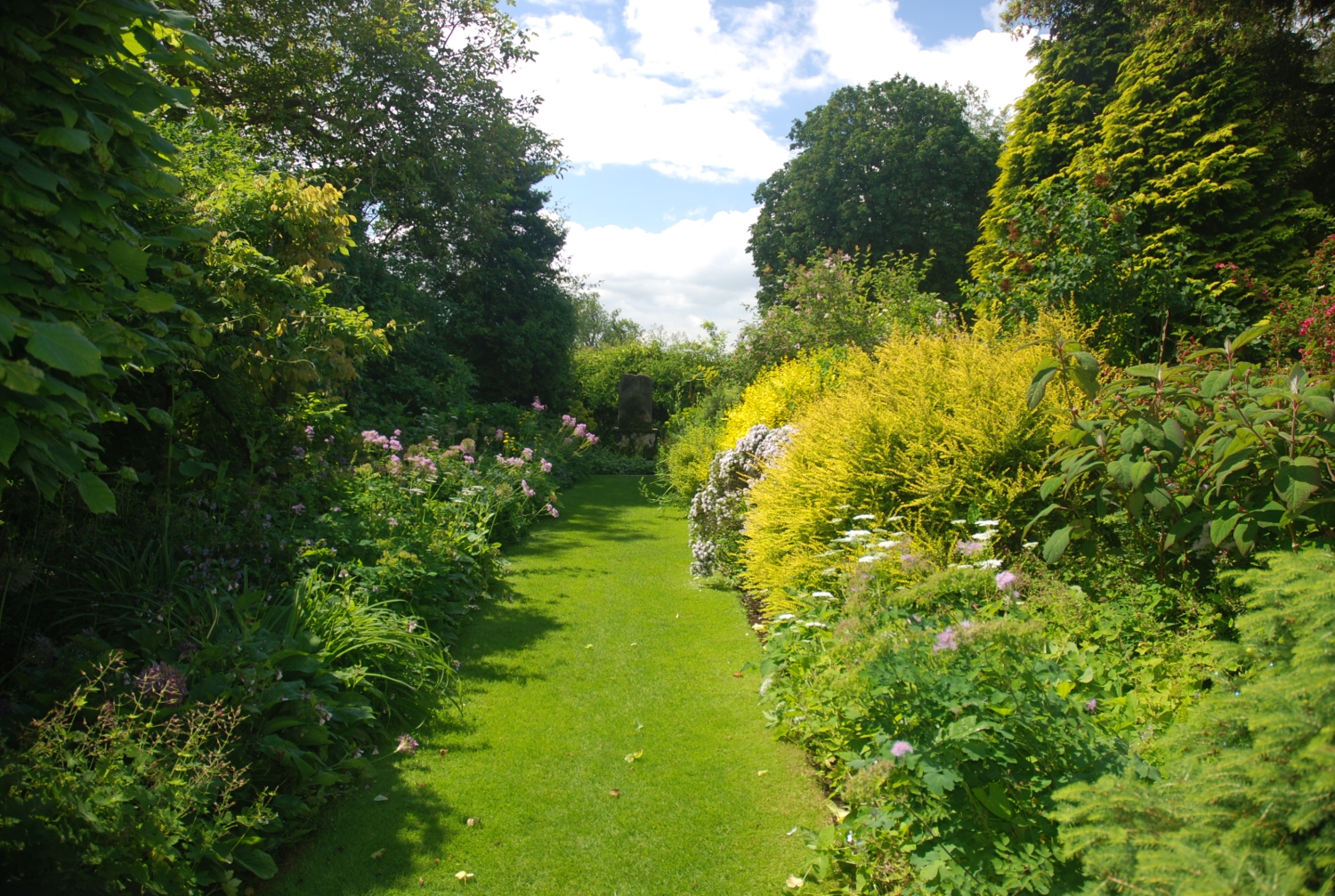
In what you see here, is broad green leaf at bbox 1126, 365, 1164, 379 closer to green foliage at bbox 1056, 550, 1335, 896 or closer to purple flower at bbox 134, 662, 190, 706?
green foliage at bbox 1056, 550, 1335, 896

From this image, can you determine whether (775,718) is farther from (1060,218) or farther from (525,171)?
(525,171)

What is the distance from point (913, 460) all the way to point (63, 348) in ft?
14.1

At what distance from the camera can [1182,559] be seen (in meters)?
3.59

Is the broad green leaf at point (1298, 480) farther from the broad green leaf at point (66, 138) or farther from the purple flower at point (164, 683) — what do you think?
the purple flower at point (164, 683)

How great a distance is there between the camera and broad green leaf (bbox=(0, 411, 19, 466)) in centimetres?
180

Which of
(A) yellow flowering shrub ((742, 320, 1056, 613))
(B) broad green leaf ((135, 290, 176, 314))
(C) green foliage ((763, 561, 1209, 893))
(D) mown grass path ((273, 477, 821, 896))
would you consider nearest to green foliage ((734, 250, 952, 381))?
(A) yellow flowering shrub ((742, 320, 1056, 613))

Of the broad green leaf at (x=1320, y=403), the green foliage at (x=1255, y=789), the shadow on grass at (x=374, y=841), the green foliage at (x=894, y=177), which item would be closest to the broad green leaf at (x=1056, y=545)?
the broad green leaf at (x=1320, y=403)

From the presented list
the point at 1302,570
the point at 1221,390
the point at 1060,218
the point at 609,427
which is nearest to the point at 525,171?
the point at 609,427

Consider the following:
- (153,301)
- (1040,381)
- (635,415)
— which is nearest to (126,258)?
(153,301)

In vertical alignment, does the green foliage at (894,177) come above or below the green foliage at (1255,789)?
above

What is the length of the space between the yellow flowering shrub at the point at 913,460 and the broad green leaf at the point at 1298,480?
1.50 m

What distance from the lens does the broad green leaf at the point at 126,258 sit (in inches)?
89.9

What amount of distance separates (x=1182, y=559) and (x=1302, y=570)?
2.40m

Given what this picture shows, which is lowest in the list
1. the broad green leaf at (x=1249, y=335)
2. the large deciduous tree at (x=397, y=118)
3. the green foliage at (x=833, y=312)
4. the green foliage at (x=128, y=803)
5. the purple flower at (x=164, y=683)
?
the green foliage at (x=128, y=803)
